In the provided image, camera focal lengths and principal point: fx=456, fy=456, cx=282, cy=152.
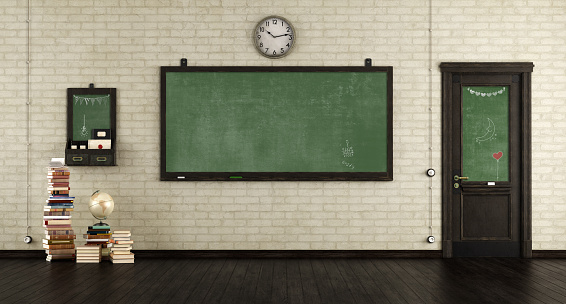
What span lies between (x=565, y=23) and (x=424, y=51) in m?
1.89

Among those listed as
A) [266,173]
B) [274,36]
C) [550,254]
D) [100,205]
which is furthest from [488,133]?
[100,205]

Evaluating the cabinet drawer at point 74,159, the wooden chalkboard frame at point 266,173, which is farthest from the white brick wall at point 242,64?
the cabinet drawer at point 74,159

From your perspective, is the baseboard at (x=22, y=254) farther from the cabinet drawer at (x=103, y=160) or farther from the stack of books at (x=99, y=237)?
the cabinet drawer at (x=103, y=160)

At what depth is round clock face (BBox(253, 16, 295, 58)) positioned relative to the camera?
5.91 meters

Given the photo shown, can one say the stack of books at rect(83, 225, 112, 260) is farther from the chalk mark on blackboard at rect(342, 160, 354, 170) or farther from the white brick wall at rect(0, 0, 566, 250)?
the chalk mark on blackboard at rect(342, 160, 354, 170)

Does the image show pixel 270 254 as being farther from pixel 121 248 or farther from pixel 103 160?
pixel 103 160

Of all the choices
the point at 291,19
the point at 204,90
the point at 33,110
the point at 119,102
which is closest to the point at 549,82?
→ the point at 291,19

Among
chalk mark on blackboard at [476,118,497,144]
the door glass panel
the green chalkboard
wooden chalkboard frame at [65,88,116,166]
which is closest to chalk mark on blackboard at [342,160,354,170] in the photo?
the door glass panel

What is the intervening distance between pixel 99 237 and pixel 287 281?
2.53m

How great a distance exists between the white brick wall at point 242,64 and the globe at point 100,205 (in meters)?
0.34

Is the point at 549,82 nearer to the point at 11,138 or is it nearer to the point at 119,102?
the point at 119,102

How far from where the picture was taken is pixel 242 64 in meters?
5.97

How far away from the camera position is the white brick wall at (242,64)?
5934 mm

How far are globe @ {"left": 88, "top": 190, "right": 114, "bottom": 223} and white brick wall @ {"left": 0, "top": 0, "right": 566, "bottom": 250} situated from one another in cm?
34
